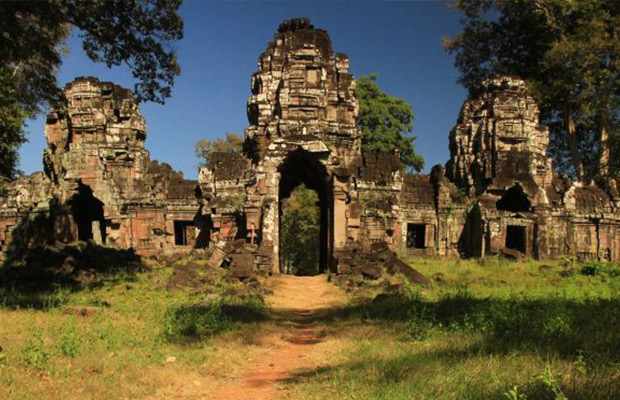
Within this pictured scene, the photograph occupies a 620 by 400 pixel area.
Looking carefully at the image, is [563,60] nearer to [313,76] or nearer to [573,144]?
[573,144]

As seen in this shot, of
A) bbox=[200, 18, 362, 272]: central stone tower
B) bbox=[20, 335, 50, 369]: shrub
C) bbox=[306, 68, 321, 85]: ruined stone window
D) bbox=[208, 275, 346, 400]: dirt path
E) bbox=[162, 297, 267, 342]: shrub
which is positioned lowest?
bbox=[208, 275, 346, 400]: dirt path

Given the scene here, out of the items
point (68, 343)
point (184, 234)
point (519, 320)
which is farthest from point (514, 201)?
point (68, 343)

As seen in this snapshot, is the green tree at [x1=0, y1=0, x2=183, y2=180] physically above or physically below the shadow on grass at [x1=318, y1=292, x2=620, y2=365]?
above

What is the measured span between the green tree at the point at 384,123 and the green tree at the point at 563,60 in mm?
4577

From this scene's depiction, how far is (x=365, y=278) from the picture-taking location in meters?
15.3

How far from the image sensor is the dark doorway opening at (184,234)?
26178 mm

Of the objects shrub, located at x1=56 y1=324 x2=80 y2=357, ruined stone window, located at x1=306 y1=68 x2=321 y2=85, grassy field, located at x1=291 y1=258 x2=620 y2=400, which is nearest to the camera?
grassy field, located at x1=291 y1=258 x2=620 y2=400

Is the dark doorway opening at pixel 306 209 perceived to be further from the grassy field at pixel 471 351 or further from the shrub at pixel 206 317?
the grassy field at pixel 471 351

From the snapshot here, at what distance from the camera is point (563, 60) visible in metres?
25.8

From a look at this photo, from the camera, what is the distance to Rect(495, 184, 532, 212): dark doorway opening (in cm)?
2303

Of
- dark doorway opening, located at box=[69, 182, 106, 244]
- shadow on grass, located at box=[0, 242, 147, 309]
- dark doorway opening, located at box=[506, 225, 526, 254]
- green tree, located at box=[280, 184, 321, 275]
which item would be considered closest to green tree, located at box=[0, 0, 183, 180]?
shadow on grass, located at box=[0, 242, 147, 309]

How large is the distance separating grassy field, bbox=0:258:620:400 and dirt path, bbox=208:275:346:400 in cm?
20

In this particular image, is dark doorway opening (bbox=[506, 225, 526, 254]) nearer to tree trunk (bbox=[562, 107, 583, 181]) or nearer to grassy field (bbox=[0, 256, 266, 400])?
tree trunk (bbox=[562, 107, 583, 181])

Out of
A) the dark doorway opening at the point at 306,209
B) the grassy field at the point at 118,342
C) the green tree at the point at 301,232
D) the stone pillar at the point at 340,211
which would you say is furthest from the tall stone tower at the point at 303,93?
the grassy field at the point at 118,342
